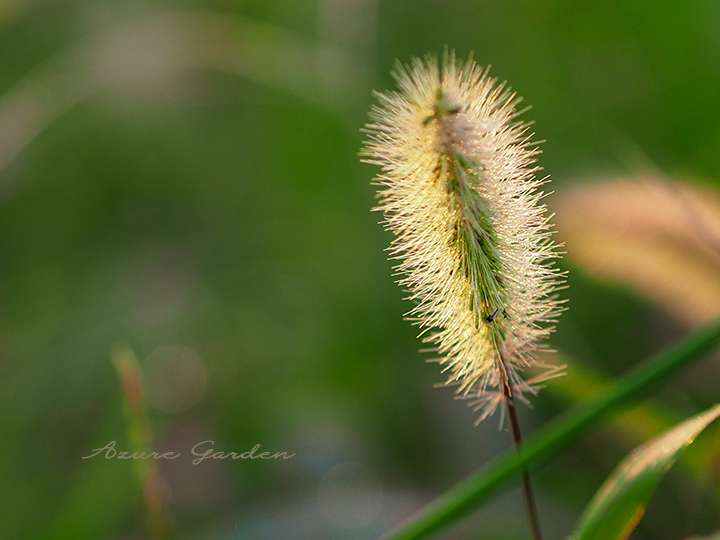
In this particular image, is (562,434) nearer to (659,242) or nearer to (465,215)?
(465,215)

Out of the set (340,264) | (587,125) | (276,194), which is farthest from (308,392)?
(587,125)

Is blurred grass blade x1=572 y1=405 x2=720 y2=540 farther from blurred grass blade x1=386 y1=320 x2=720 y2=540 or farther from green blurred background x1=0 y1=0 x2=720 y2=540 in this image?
green blurred background x1=0 y1=0 x2=720 y2=540

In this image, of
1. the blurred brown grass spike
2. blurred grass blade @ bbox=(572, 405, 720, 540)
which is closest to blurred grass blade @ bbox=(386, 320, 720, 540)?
blurred grass blade @ bbox=(572, 405, 720, 540)

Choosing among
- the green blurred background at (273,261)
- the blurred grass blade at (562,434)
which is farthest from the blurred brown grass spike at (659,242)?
the blurred grass blade at (562,434)

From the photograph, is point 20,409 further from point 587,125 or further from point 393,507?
point 587,125

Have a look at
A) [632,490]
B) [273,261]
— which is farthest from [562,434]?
[273,261]

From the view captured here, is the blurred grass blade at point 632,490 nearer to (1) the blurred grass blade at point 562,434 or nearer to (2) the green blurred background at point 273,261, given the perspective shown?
(1) the blurred grass blade at point 562,434
